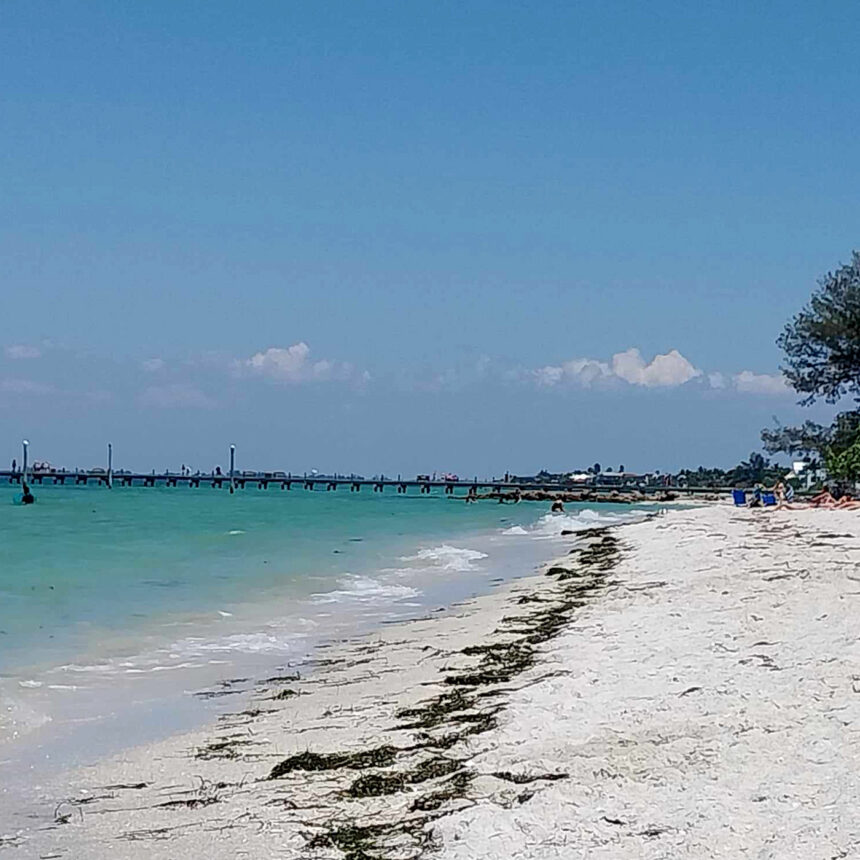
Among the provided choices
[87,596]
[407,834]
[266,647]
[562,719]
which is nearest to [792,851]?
[407,834]

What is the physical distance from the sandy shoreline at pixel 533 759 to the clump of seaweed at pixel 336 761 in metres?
0.02

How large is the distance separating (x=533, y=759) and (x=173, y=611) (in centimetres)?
1107

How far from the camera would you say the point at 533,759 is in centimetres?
587

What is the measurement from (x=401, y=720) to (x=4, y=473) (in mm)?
157693

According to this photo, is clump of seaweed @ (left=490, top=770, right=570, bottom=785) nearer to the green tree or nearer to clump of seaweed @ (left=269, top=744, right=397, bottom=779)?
clump of seaweed @ (left=269, top=744, right=397, bottom=779)

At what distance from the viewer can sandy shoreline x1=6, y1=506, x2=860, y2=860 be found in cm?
469

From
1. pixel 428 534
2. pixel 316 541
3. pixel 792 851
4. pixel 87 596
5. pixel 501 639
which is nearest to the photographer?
pixel 792 851

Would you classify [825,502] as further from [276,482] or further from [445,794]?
[276,482]

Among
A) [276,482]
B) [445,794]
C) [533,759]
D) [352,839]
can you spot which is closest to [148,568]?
[533,759]

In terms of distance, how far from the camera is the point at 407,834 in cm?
498

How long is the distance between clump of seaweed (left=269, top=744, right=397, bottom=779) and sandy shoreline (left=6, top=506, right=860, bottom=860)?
2cm

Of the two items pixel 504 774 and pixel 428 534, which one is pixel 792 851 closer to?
pixel 504 774

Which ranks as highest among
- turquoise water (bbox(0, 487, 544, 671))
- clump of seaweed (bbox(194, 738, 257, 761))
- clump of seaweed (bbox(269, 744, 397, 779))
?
clump of seaweed (bbox(269, 744, 397, 779))

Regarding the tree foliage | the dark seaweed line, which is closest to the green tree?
the tree foliage
